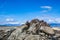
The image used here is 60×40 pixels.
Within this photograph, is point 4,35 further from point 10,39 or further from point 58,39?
point 58,39

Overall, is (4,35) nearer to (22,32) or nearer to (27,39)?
(22,32)

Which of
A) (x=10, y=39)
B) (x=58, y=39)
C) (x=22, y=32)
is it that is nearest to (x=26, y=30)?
(x=22, y=32)

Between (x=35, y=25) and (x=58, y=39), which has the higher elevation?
(x=35, y=25)

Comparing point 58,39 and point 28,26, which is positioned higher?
point 28,26

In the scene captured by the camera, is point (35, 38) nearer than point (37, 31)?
Yes

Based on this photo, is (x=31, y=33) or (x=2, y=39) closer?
(x=31, y=33)

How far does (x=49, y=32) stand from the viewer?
31156 mm

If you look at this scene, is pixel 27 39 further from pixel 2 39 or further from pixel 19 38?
pixel 2 39

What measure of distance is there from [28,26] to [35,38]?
17.3 ft

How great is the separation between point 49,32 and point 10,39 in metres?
5.99

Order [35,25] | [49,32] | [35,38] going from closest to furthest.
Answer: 1. [35,38]
2. [49,32]
3. [35,25]

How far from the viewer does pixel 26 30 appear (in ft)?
107

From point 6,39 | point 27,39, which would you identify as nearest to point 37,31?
point 27,39

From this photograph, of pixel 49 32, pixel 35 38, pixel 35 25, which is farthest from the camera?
pixel 35 25
